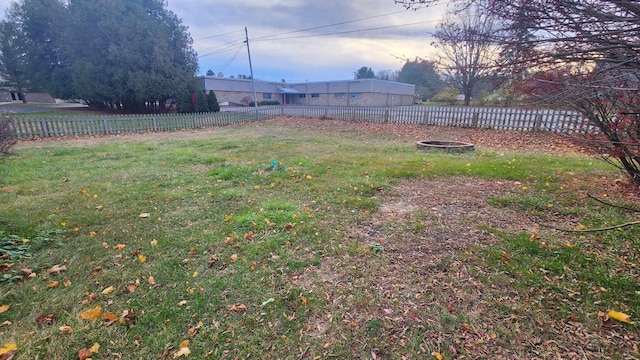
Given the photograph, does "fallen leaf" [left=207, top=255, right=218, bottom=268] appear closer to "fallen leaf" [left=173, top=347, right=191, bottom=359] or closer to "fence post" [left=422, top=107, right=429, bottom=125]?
"fallen leaf" [left=173, top=347, right=191, bottom=359]

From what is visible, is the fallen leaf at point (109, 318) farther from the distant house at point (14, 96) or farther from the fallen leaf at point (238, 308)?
the distant house at point (14, 96)

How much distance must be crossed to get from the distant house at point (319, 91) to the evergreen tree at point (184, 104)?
48.7 ft

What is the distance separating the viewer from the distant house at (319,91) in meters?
40.8

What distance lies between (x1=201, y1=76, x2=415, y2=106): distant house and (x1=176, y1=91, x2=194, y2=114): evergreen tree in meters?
14.8

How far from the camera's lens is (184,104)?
24234 mm

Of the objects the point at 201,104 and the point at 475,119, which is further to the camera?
the point at 201,104

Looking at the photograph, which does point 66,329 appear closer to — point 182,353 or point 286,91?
point 182,353

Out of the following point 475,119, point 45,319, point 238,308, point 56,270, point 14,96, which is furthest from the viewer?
point 14,96

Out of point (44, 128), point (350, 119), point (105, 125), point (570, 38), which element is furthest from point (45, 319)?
point (350, 119)

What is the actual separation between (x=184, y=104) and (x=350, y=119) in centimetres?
1430

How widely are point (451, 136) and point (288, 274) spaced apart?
449 inches

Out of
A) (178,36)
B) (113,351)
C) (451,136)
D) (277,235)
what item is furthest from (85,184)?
(178,36)

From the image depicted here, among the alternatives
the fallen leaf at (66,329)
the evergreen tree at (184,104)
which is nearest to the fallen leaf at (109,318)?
the fallen leaf at (66,329)

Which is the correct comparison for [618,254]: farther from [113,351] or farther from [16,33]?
[16,33]
